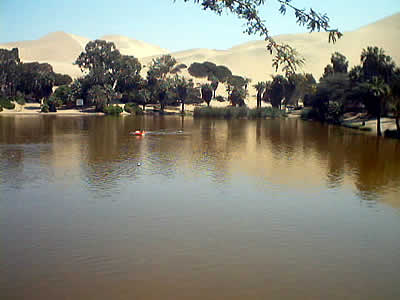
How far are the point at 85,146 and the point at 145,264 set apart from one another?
30720 mm

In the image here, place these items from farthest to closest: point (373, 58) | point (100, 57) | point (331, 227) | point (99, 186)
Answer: point (100, 57), point (373, 58), point (99, 186), point (331, 227)

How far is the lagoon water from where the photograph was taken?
12406 mm

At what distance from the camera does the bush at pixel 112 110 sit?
111800 mm

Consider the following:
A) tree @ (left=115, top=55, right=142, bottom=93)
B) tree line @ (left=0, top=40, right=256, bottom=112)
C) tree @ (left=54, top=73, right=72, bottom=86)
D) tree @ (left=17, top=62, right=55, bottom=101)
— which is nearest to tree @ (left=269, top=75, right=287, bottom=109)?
tree line @ (left=0, top=40, right=256, bottom=112)

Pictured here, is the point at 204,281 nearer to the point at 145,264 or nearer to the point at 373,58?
the point at 145,264

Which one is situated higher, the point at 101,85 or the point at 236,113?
the point at 101,85

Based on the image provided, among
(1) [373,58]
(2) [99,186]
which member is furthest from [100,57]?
(2) [99,186]

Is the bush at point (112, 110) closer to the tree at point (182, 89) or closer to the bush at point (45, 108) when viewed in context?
the bush at point (45, 108)

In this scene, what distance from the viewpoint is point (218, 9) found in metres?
8.70

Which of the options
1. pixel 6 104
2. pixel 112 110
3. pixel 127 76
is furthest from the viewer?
pixel 127 76

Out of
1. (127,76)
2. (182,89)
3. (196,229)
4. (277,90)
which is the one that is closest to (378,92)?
(196,229)

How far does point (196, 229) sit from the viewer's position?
1720cm

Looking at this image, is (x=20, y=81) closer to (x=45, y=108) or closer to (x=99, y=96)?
(x=45, y=108)

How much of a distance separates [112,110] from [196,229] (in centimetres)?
9763
